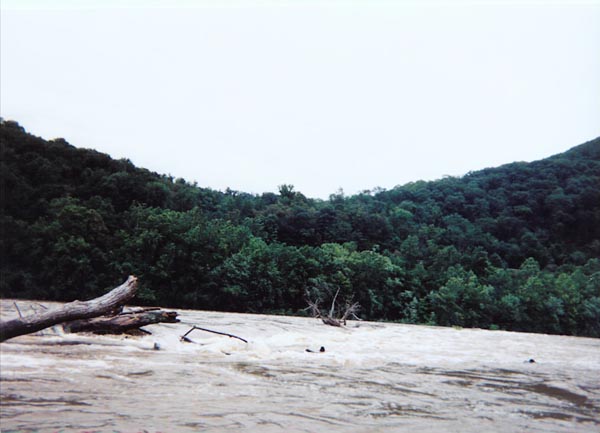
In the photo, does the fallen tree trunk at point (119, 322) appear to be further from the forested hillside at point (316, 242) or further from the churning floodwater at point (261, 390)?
the forested hillside at point (316, 242)

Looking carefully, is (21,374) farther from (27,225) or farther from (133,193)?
(133,193)

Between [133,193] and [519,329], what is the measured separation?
3176 cm

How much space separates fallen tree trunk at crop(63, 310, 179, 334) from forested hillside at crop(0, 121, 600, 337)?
3.43 m

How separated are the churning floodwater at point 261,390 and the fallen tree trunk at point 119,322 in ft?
1.03

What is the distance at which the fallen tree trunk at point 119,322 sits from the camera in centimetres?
1133

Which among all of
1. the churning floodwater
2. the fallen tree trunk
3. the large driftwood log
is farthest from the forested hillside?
the large driftwood log

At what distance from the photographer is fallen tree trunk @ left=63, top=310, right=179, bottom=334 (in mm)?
11328

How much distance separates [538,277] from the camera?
41.9 meters

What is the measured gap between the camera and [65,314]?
690 centimetres

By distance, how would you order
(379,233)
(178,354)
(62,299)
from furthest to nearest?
(379,233)
(62,299)
(178,354)

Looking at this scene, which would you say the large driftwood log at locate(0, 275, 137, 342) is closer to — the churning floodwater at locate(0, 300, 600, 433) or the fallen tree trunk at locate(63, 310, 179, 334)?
the churning floodwater at locate(0, 300, 600, 433)

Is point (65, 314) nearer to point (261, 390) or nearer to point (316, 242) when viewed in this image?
point (261, 390)

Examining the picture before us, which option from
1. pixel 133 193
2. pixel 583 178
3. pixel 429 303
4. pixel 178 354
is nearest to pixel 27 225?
pixel 133 193

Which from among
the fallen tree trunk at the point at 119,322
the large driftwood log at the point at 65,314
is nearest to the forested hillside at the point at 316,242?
the fallen tree trunk at the point at 119,322
